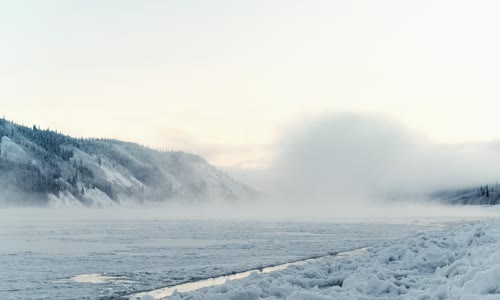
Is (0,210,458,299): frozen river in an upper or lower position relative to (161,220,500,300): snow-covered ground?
lower

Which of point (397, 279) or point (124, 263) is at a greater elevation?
point (397, 279)

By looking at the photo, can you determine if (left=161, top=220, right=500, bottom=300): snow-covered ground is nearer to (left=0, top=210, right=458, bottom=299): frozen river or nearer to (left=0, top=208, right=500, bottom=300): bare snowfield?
(left=0, top=208, right=500, bottom=300): bare snowfield

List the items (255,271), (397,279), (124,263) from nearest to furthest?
(397,279) → (255,271) → (124,263)

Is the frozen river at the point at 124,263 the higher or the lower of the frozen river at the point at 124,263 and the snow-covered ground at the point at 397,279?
the lower

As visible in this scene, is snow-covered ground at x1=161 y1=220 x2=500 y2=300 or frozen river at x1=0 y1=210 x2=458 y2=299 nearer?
snow-covered ground at x1=161 y1=220 x2=500 y2=300

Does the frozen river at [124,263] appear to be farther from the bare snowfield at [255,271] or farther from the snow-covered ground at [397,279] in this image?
the snow-covered ground at [397,279]

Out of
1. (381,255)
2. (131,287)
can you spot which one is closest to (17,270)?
(131,287)

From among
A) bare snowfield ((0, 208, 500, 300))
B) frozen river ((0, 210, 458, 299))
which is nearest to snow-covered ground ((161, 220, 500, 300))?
bare snowfield ((0, 208, 500, 300))

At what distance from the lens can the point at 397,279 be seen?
1512 cm

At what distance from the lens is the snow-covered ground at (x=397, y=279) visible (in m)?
9.99

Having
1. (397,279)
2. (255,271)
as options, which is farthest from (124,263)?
(397,279)

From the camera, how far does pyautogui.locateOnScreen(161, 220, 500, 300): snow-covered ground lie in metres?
9.99

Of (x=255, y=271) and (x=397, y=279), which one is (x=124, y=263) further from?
(x=397, y=279)

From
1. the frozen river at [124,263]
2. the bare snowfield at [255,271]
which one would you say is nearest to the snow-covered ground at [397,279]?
the bare snowfield at [255,271]
